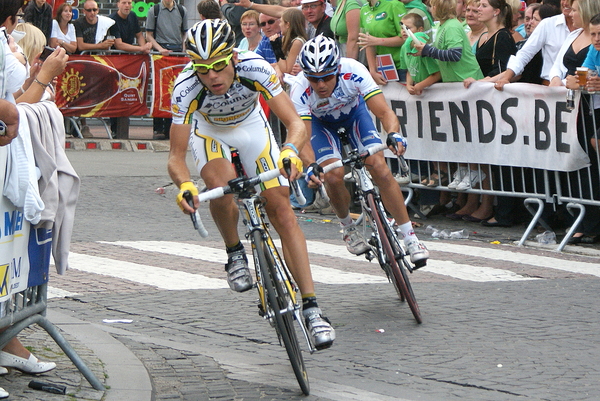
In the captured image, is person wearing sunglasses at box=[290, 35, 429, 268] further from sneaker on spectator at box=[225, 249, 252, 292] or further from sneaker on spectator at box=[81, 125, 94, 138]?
sneaker on spectator at box=[81, 125, 94, 138]

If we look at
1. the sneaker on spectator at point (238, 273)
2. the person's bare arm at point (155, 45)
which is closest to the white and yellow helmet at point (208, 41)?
the sneaker on spectator at point (238, 273)

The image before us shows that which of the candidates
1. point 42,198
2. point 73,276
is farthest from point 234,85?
point 73,276

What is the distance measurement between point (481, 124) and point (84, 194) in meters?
5.29

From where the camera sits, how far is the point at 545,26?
36.2ft

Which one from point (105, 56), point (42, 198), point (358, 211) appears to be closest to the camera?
point (42, 198)

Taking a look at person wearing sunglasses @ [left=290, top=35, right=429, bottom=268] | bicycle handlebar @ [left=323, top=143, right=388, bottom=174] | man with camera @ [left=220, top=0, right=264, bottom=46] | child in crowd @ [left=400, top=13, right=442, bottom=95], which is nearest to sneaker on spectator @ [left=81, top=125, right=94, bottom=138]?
Answer: man with camera @ [left=220, top=0, right=264, bottom=46]

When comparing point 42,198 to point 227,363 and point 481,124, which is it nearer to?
point 227,363

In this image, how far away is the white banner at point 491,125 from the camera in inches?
408

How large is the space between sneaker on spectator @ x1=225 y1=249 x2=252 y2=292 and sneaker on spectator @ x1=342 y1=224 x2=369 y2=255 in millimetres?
1542

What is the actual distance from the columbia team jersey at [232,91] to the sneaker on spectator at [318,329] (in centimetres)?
131

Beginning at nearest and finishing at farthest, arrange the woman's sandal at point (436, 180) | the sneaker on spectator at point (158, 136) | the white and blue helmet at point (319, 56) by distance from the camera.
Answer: the white and blue helmet at point (319, 56)
the woman's sandal at point (436, 180)
the sneaker on spectator at point (158, 136)

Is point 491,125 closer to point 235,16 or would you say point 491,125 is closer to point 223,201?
point 223,201

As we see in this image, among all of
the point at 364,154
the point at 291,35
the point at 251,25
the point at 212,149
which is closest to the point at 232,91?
the point at 212,149

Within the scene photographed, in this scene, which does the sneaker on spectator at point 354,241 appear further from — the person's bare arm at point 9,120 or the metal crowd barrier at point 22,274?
the person's bare arm at point 9,120
